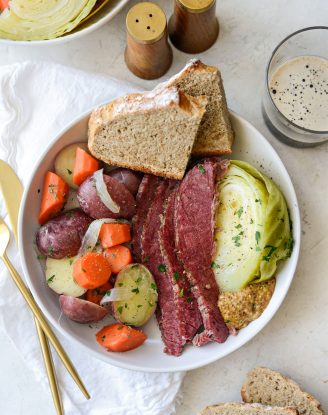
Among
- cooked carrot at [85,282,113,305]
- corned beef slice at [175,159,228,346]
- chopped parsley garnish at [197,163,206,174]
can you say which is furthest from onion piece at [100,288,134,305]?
chopped parsley garnish at [197,163,206,174]

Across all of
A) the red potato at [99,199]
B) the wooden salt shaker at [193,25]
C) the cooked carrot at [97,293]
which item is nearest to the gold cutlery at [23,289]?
the cooked carrot at [97,293]

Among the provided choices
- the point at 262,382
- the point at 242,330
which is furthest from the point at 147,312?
the point at 262,382

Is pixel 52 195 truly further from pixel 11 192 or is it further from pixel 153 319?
pixel 153 319

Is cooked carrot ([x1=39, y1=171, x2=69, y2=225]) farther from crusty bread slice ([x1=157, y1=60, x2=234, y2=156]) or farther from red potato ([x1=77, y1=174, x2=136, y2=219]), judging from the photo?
crusty bread slice ([x1=157, y1=60, x2=234, y2=156])

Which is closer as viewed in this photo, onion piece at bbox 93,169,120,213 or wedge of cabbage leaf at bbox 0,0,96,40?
onion piece at bbox 93,169,120,213

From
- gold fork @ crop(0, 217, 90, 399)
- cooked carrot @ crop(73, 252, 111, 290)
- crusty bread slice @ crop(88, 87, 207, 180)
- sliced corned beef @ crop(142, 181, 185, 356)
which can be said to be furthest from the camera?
gold fork @ crop(0, 217, 90, 399)

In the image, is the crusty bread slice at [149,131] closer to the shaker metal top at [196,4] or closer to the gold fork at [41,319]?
the shaker metal top at [196,4]
